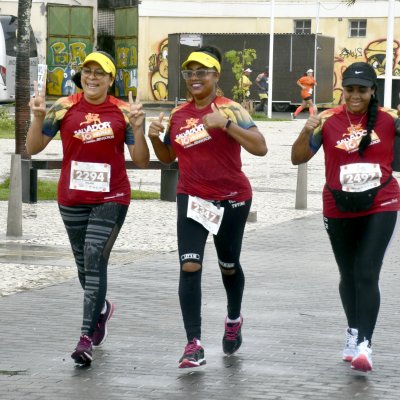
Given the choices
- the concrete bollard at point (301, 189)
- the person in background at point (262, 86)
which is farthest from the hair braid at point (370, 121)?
the person in background at point (262, 86)

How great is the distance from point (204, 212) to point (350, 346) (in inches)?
46.7

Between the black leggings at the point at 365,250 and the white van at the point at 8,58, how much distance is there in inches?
1371

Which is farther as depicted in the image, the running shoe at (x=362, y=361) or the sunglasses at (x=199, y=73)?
the sunglasses at (x=199, y=73)

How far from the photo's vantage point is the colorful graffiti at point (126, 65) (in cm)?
2240

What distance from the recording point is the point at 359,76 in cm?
787

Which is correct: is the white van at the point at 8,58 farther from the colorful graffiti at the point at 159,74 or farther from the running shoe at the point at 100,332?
the running shoe at the point at 100,332

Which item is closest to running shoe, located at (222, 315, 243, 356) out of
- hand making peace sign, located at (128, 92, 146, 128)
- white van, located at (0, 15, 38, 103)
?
hand making peace sign, located at (128, 92, 146, 128)

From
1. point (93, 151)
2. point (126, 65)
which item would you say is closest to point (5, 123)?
point (126, 65)

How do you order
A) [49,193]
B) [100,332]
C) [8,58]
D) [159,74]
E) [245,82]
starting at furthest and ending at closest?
[159,74]
[245,82]
[8,58]
[49,193]
[100,332]

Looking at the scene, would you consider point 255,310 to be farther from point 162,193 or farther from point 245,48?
point 245,48

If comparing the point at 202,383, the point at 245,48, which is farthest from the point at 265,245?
the point at 245,48

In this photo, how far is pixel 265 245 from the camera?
14.3 m

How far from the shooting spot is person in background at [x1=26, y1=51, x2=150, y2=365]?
26.6 feet

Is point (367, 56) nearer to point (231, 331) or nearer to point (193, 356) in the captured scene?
point (231, 331)
